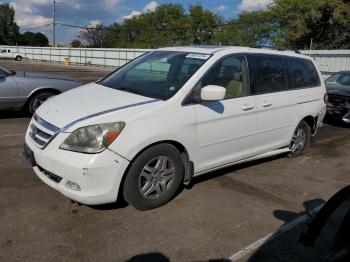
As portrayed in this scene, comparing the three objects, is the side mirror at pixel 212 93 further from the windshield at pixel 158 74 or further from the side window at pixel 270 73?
Answer: the side window at pixel 270 73

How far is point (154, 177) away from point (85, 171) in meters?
0.78

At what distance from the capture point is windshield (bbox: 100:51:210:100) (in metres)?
4.44

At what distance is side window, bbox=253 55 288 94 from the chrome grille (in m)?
2.68

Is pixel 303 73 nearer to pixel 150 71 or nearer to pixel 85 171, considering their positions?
pixel 150 71

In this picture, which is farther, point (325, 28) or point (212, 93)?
point (325, 28)

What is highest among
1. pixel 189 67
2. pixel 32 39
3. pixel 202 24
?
pixel 202 24

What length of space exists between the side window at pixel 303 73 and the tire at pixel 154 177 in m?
2.70

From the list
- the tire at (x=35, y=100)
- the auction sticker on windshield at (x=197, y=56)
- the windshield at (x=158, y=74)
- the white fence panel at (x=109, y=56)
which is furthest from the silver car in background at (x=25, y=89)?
the white fence panel at (x=109, y=56)

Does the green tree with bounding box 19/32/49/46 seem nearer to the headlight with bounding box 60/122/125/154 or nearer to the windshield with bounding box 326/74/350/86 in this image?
the windshield with bounding box 326/74/350/86

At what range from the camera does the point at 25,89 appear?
27.2 ft

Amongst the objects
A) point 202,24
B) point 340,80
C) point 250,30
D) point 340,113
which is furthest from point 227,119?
point 202,24

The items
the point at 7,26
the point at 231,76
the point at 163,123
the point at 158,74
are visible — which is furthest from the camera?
the point at 7,26

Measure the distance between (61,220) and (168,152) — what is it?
125 centimetres

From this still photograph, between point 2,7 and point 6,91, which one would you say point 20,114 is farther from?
point 2,7
